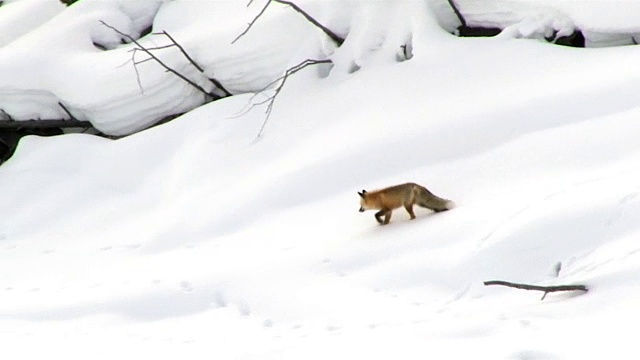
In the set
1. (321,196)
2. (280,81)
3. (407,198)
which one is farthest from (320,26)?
(407,198)

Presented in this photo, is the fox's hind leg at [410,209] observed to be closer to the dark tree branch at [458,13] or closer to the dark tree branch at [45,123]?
the dark tree branch at [458,13]

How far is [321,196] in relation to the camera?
641cm

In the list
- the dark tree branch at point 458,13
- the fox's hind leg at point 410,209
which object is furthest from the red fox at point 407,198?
the dark tree branch at point 458,13

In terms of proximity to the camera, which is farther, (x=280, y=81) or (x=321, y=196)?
(x=280, y=81)

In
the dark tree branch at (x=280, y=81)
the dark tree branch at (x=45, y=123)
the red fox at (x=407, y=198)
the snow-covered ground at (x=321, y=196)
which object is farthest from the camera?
the dark tree branch at (x=45, y=123)

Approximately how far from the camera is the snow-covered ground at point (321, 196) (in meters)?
4.59

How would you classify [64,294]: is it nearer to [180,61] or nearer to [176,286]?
[176,286]

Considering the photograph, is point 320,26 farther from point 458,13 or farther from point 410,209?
point 410,209

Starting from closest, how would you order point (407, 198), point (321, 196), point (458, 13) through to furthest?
point (407, 198) < point (321, 196) < point (458, 13)

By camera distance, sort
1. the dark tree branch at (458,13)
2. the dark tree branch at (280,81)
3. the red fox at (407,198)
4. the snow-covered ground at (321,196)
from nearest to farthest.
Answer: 1. the snow-covered ground at (321,196)
2. the red fox at (407,198)
3. the dark tree branch at (458,13)
4. the dark tree branch at (280,81)

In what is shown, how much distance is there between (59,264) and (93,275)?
463 millimetres

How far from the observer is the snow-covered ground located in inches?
181

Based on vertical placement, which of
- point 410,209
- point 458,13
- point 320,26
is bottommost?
point 410,209

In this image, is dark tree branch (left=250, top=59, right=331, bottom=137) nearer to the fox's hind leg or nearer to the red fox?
the red fox
